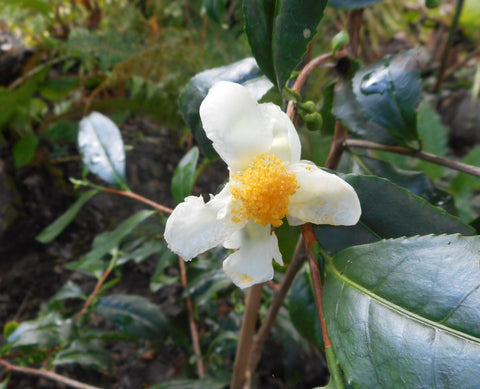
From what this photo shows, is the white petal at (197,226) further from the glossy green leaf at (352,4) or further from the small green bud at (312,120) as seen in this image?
the glossy green leaf at (352,4)

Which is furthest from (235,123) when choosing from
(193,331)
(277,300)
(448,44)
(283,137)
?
(448,44)

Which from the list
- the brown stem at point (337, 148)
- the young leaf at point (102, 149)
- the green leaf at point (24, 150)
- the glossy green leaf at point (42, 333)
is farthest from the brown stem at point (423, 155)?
the green leaf at point (24, 150)

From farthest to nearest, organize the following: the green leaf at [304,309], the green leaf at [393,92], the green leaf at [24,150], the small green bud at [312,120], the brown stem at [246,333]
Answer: the green leaf at [24,150] < the green leaf at [304,309] < the brown stem at [246,333] < the green leaf at [393,92] < the small green bud at [312,120]

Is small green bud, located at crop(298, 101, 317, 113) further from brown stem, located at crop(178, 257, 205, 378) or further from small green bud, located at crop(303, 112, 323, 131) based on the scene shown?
brown stem, located at crop(178, 257, 205, 378)

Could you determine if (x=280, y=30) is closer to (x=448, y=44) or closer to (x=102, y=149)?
(x=102, y=149)

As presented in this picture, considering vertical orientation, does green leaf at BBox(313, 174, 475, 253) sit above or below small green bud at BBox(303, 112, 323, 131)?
below

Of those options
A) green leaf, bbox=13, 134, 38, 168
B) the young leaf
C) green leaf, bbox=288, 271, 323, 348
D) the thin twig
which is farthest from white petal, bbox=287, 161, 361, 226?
the thin twig
